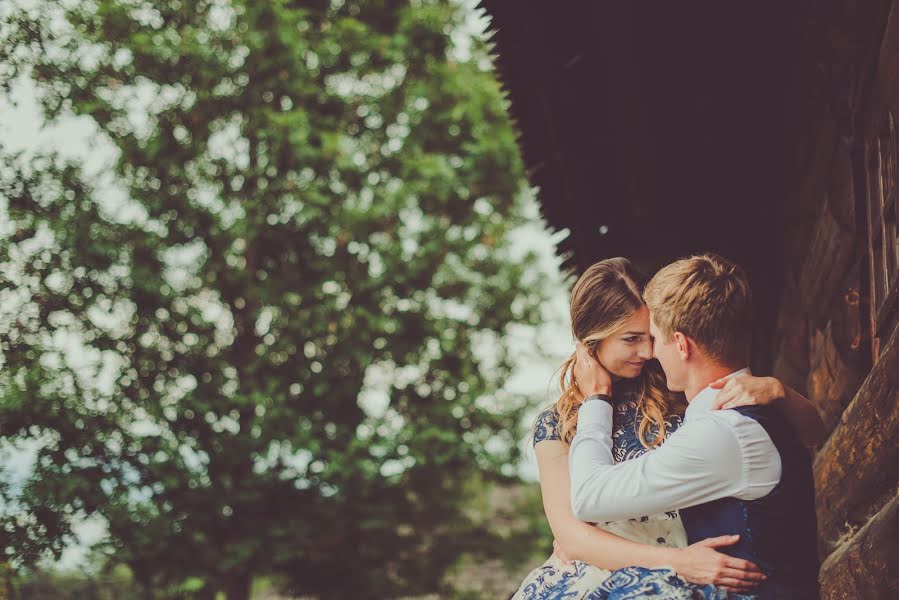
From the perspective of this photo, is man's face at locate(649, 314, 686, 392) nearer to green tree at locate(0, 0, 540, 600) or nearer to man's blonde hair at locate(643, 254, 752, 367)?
man's blonde hair at locate(643, 254, 752, 367)

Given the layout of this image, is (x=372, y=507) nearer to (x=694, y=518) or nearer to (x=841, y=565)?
(x=841, y=565)

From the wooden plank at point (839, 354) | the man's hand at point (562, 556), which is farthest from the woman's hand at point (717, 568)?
the wooden plank at point (839, 354)

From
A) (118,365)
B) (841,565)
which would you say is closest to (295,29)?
(118,365)

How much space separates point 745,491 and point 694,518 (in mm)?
180

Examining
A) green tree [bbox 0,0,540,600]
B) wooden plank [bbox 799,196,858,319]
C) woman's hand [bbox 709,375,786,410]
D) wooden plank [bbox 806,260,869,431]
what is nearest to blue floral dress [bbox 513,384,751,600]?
woman's hand [bbox 709,375,786,410]

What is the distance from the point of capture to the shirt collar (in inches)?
77.9

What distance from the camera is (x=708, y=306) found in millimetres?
1993

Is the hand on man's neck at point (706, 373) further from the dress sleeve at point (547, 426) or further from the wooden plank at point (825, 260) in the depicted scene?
the wooden plank at point (825, 260)

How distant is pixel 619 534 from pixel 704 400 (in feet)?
1.49

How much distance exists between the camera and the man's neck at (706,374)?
2051 millimetres

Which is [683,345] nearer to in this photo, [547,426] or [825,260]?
[547,426]

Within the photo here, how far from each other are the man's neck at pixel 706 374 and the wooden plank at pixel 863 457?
19.9 inches

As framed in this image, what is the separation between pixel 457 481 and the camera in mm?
12102

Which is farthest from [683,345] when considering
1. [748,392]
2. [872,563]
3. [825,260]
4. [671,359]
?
[825,260]
